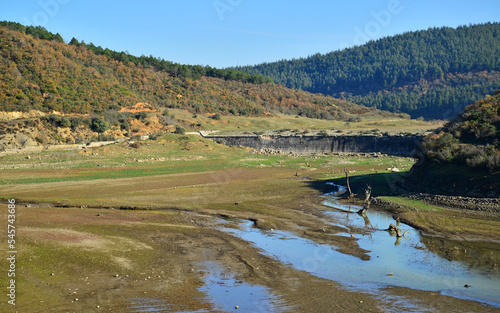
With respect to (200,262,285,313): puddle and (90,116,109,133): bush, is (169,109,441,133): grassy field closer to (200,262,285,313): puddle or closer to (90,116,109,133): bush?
(90,116,109,133): bush

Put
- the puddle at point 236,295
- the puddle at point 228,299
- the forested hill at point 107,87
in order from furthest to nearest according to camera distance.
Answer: the forested hill at point 107,87 → the puddle at point 236,295 → the puddle at point 228,299

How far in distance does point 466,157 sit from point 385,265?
1863cm

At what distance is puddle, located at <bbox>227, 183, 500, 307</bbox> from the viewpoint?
49.5ft

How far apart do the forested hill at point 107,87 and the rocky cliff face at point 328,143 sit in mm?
30692

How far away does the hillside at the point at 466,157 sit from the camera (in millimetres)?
29031

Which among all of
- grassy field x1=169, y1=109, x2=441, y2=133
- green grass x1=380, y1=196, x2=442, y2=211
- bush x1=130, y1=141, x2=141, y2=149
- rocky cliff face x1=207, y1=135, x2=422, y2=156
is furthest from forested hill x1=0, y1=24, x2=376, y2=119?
green grass x1=380, y1=196, x2=442, y2=211

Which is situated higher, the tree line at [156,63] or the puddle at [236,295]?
the tree line at [156,63]

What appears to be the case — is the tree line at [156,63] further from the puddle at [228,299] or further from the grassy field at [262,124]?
the puddle at [228,299]

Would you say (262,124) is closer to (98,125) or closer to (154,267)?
(98,125)

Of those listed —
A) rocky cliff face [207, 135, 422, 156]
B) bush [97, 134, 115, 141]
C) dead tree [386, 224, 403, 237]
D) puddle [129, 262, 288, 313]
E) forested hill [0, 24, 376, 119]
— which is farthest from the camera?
forested hill [0, 24, 376, 119]

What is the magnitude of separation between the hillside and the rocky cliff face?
3275 cm

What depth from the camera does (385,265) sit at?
58.3 ft

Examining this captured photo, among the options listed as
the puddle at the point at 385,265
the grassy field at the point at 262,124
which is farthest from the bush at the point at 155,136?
the puddle at the point at 385,265

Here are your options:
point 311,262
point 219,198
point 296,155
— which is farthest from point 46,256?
point 296,155
